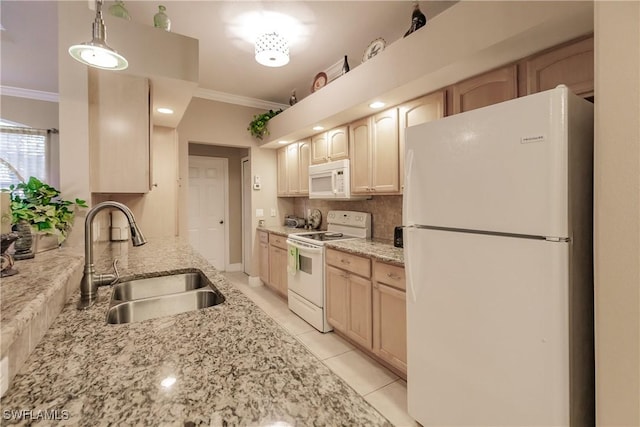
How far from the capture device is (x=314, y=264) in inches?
114

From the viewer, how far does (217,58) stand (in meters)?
2.94

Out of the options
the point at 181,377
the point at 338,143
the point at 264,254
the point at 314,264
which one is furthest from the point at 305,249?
the point at 181,377

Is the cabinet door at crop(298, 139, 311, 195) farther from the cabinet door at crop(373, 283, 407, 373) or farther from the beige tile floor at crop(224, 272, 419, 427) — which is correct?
the cabinet door at crop(373, 283, 407, 373)

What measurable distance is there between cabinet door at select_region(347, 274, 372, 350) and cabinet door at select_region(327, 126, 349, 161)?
1355mm

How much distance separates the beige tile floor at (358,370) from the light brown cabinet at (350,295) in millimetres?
132

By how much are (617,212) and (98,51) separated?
7.18 feet

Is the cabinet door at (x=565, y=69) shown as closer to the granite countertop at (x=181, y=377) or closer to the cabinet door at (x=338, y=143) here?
the cabinet door at (x=338, y=143)

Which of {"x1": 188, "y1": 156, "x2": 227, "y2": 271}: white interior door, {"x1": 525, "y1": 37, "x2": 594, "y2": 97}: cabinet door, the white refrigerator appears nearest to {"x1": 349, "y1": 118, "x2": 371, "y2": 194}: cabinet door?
the white refrigerator

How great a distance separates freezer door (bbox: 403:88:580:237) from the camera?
1065 mm

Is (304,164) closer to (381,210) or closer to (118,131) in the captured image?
(381,210)

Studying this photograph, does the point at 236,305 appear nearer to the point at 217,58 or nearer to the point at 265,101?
the point at 217,58

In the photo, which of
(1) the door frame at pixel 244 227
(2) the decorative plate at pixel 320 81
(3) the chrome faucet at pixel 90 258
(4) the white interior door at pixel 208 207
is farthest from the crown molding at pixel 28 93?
(3) the chrome faucet at pixel 90 258

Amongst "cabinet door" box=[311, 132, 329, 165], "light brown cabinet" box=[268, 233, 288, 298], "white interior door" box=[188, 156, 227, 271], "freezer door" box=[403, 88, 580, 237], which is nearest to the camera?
"freezer door" box=[403, 88, 580, 237]

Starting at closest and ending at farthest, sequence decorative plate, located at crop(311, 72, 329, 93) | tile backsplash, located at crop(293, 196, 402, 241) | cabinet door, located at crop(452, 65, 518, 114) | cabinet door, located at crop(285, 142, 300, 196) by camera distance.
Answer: cabinet door, located at crop(452, 65, 518, 114) < tile backsplash, located at crop(293, 196, 402, 241) < decorative plate, located at crop(311, 72, 329, 93) < cabinet door, located at crop(285, 142, 300, 196)
